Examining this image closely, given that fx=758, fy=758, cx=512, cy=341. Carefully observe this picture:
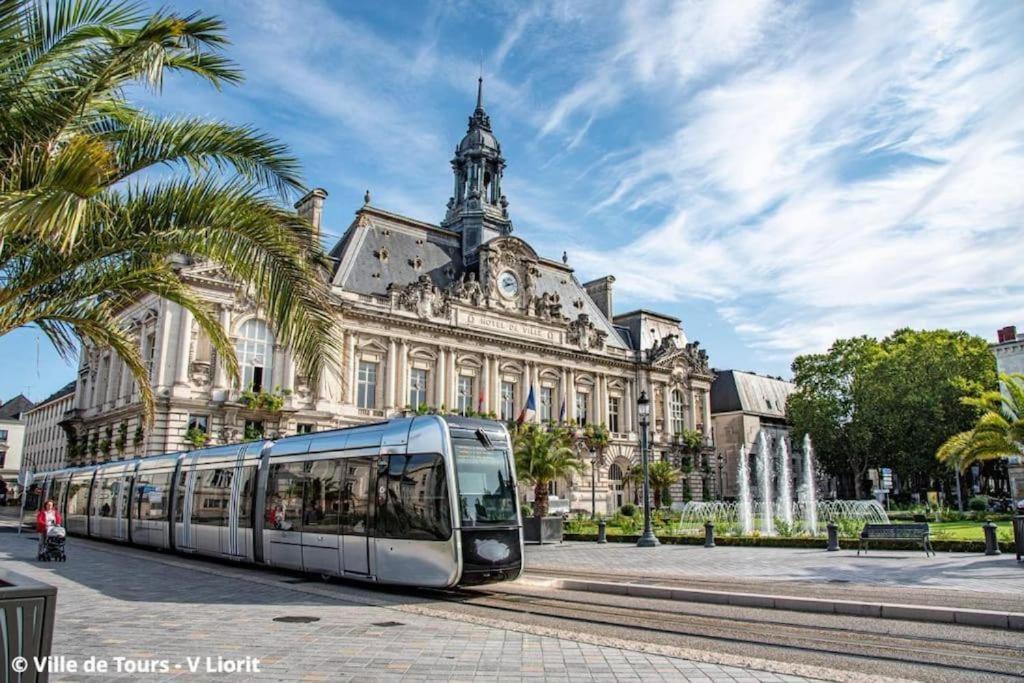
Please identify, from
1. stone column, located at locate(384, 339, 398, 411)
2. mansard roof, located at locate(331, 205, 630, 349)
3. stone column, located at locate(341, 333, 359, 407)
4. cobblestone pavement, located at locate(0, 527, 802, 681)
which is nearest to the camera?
cobblestone pavement, located at locate(0, 527, 802, 681)

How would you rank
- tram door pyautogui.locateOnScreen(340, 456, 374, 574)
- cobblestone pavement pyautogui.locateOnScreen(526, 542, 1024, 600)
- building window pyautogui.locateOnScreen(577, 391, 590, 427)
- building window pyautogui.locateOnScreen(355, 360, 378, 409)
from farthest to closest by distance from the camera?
building window pyautogui.locateOnScreen(577, 391, 590, 427)
building window pyautogui.locateOnScreen(355, 360, 378, 409)
cobblestone pavement pyautogui.locateOnScreen(526, 542, 1024, 600)
tram door pyautogui.locateOnScreen(340, 456, 374, 574)

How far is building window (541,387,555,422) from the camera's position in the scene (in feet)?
179

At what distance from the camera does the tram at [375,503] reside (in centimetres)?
1320

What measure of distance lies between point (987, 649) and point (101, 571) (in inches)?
650

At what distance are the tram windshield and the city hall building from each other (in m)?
21.5

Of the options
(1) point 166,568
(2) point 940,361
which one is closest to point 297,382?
(1) point 166,568

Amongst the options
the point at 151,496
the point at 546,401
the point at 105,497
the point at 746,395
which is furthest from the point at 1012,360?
the point at 105,497

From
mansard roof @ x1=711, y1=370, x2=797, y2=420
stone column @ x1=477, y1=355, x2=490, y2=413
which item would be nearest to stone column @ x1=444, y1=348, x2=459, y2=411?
stone column @ x1=477, y1=355, x2=490, y2=413

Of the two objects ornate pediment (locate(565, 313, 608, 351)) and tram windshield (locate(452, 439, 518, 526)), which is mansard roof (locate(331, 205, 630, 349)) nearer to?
ornate pediment (locate(565, 313, 608, 351))

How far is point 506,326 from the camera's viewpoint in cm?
5234

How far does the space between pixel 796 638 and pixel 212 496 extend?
594 inches

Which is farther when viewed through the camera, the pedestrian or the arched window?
the arched window

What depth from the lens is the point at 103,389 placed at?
46188 mm

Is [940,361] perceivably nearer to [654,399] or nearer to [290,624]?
[654,399]
